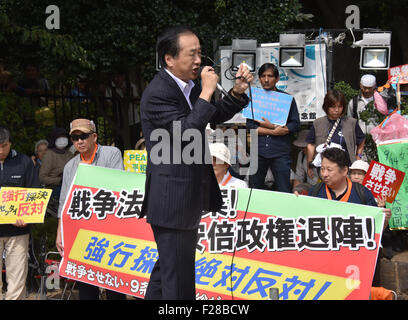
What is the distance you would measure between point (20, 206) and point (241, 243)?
A: 229 centimetres

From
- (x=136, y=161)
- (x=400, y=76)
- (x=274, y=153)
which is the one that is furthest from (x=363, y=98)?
(x=136, y=161)

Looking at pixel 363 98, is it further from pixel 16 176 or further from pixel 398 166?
pixel 16 176

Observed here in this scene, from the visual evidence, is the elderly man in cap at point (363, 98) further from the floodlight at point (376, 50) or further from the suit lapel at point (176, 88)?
the suit lapel at point (176, 88)

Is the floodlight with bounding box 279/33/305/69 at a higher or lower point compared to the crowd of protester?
higher

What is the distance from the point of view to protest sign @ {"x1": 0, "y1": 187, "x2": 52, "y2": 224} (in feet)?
21.3

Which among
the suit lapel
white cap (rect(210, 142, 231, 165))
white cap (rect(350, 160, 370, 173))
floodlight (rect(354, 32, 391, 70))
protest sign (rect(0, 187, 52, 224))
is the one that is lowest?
protest sign (rect(0, 187, 52, 224))

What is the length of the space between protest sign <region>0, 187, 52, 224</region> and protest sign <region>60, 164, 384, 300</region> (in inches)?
15.3

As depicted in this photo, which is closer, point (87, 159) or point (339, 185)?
point (339, 185)

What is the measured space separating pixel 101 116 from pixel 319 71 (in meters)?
4.51

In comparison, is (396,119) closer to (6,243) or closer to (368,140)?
(368,140)

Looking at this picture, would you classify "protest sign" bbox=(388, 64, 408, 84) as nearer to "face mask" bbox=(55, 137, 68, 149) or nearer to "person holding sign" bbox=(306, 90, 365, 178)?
"person holding sign" bbox=(306, 90, 365, 178)

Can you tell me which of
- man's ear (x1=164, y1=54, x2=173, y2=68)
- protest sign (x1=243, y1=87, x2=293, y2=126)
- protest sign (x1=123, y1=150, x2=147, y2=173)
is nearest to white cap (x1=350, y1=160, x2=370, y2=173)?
protest sign (x1=243, y1=87, x2=293, y2=126)

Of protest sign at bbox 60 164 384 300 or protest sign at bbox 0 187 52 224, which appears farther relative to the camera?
protest sign at bbox 0 187 52 224

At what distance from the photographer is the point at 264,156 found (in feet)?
25.5
